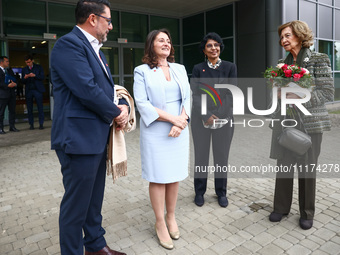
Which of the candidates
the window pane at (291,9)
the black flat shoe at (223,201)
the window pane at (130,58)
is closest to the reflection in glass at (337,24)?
the window pane at (291,9)

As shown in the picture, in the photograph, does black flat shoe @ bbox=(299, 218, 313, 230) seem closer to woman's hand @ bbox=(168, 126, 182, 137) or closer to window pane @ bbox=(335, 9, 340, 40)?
woman's hand @ bbox=(168, 126, 182, 137)

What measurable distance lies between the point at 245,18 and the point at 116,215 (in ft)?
33.2

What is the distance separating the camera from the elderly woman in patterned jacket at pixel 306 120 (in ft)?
10.8

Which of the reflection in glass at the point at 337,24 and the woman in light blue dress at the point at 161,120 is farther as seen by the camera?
the reflection in glass at the point at 337,24

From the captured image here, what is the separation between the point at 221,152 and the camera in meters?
4.09

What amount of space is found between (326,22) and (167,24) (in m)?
6.82

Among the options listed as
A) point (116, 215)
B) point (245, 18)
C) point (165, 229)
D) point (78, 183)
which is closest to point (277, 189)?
point (165, 229)

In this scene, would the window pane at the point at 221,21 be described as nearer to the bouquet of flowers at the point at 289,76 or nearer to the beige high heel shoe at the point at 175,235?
the bouquet of flowers at the point at 289,76

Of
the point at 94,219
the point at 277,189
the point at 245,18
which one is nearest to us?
the point at 94,219

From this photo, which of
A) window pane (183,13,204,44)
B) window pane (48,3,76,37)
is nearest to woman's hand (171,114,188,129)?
window pane (48,3,76,37)

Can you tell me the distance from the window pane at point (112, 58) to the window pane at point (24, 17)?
2.64 meters

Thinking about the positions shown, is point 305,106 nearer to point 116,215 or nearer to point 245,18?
point 116,215

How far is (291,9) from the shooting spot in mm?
11664

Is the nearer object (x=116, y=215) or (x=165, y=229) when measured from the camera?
(x=165, y=229)
